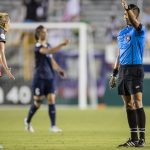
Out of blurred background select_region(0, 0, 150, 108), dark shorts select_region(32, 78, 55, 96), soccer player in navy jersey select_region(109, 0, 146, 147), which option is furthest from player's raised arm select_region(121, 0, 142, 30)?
blurred background select_region(0, 0, 150, 108)

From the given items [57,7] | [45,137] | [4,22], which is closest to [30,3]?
[57,7]

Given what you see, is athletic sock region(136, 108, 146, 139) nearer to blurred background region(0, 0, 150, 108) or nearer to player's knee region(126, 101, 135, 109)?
player's knee region(126, 101, 135, 109)

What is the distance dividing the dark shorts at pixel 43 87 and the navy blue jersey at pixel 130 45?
5.46m

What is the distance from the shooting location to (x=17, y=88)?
26062 millimetres

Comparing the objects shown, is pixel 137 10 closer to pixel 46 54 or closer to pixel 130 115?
pixel 130 115

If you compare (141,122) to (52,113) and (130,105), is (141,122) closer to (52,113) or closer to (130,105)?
(130,105)

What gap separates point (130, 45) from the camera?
11.9 metres

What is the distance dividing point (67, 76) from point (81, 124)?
7.88m

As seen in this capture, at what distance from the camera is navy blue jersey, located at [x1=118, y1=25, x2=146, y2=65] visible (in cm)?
1183

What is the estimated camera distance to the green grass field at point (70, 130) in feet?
40.1

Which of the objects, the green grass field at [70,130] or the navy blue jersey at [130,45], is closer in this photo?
the navy blue jersey at [130,45]

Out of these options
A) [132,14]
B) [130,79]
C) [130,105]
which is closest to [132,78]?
[130,79]

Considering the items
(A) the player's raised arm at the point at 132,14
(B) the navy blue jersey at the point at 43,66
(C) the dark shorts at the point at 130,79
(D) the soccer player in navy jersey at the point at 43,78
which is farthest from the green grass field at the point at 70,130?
(A) the player's raised arm at the point at 132,14

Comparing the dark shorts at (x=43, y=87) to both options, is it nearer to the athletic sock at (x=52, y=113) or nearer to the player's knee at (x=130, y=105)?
the athletic sock at (x=52, y=113)
